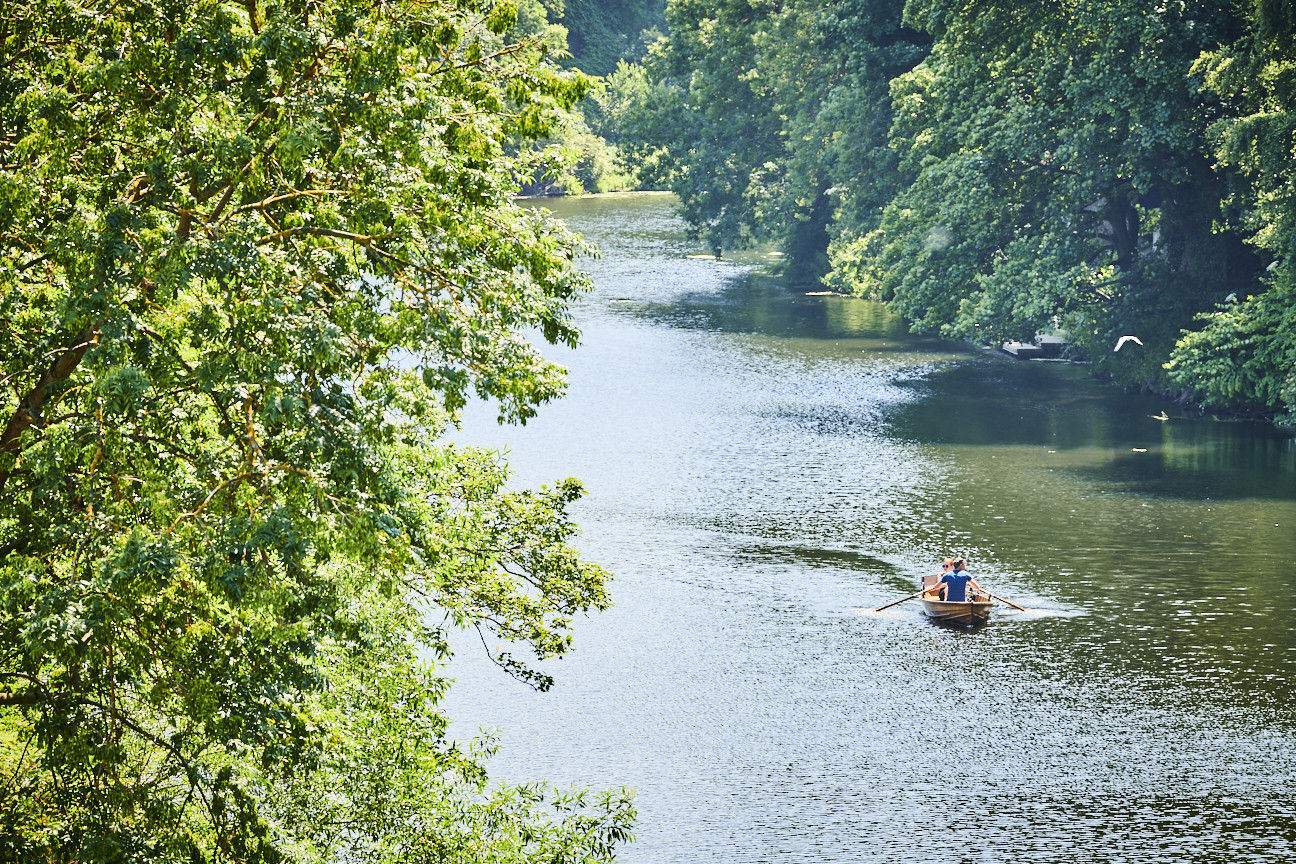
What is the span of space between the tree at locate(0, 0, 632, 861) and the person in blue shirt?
18.3m

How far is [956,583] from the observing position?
3009 cm

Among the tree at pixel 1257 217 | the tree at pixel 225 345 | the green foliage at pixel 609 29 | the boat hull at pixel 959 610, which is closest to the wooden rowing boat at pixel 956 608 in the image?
the boat hull at pixel 959 610

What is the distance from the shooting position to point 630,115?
246ft

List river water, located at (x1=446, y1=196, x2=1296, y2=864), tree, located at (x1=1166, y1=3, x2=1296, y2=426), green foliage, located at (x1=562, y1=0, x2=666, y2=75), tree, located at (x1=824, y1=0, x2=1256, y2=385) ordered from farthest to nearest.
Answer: green foliage, located at (x1=562, y1=0, x2=666, y2=75) → tree, located at (x1=824, y1=0, x2=1256, y2=385) → tree, located at (x1=1166, y1=3, x2=1296, y2=426) → river water, located at (x1=446, y1=196, x2=1296, y2=864)

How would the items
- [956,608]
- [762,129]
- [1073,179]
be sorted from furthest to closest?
[762,129] → [1073,179] → [956,608]

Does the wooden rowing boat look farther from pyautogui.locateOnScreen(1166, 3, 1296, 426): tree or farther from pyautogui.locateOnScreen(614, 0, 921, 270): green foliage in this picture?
pyautogui.locateOnScreen(614, 0, 921, 270): green foliage

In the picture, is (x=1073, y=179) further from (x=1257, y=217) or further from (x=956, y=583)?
(x=956, y=583)

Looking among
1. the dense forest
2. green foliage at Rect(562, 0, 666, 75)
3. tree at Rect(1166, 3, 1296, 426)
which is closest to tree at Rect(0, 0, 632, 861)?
tree at Rect(1166, 3, 1296, 426)

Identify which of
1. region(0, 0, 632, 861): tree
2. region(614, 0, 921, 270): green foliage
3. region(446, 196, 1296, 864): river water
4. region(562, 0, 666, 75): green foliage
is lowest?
region(446, 196, 1296, 864): river water

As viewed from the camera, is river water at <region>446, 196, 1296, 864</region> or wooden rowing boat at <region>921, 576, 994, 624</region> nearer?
river water at <region>446, 196, 1296, 864</region>

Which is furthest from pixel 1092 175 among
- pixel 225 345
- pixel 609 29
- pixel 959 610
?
pixel 609 29

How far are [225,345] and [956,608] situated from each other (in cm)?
2148

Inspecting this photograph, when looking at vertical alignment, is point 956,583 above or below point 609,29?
below

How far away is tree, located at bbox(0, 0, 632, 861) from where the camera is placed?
10477 millimetres
